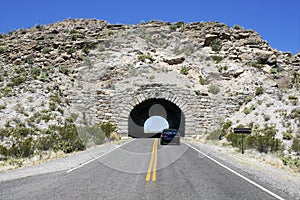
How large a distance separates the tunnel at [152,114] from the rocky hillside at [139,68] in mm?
3573

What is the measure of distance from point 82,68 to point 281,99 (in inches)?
1077

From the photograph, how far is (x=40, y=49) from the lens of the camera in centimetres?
4691

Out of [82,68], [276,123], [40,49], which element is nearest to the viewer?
[276,123]

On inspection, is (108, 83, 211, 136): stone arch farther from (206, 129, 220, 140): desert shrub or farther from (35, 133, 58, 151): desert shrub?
(35, 133, 58, 151): desert shrub

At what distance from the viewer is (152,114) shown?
4369 centimetres

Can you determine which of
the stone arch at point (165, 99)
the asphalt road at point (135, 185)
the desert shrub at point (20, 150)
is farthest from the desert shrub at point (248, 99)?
the desert shrub at point (20, 150)

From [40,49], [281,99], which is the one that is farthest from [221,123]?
[40,49]

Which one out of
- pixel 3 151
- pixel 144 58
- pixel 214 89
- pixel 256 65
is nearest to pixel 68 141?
pixel 3 151

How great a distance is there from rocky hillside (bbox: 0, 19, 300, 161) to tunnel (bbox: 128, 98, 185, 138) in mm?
3573

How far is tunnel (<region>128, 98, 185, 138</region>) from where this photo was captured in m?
37.5

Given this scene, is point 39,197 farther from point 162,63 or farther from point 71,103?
point 162,63

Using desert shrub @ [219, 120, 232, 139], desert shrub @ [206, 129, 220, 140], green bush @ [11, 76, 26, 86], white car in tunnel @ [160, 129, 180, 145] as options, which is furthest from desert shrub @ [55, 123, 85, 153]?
desert shrub @ [219, 120, 232, 139]

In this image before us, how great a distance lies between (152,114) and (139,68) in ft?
25.7

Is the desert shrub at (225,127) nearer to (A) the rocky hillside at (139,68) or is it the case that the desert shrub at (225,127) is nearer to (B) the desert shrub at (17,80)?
(A) the rocky hillside at (139,68)
